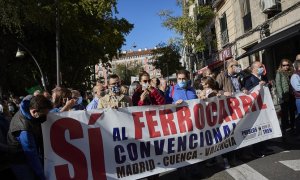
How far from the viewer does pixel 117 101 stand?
20.5ft

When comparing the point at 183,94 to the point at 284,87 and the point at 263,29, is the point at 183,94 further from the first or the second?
the point at 263,29

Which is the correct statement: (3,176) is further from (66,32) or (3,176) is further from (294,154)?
(66,32)

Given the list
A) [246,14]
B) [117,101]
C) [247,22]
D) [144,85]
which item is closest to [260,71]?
[144,85]

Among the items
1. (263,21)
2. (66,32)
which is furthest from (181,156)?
(66,32)

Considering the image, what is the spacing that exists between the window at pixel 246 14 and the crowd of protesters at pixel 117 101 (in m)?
14.0

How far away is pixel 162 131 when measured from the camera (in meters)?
6.48

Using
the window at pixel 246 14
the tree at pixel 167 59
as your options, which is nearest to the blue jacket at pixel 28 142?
the window at pixel 246 14

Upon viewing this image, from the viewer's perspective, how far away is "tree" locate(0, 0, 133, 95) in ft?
81.7

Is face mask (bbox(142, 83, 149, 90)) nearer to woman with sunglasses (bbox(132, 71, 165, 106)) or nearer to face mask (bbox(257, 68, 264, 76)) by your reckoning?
woman with sunglasses (bbox(132, 71, 165, 106))

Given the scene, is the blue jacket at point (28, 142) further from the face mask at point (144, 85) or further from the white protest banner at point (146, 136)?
the face mask at point (144, 85)

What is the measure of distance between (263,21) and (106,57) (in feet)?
40.3

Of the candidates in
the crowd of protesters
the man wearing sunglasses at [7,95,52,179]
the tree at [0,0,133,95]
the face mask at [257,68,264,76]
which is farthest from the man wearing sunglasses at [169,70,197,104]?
the tree at [0,0,133,95]

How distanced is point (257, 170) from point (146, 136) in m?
1.88

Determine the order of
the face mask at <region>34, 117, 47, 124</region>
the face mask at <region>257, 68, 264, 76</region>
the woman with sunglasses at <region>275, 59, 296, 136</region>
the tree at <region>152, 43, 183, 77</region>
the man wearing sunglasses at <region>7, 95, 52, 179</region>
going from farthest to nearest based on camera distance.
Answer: the tree at <region>152, 43, 183, 77</region>, the woman with sunglasses at <region>275, 59, 296, 136</region>, the face mask at <region>257, 68, 264, 76</region>, the face mask at <region>34, 117, 47, 124</region>, the man wearing sunglasses at <region>7, 95, 52, 179</region>
